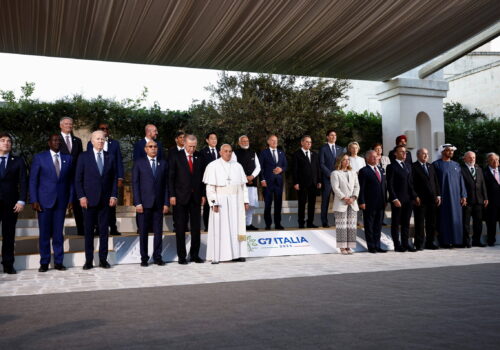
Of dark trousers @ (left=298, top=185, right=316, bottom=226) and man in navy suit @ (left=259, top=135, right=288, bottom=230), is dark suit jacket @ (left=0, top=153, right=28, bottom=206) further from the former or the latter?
dark trousers @ (left=298, top=185, right=316, bottom=226)

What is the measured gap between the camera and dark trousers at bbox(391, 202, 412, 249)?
8.71m

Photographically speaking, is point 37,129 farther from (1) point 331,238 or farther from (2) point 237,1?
(1) point 331,238

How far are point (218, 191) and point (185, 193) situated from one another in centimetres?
52

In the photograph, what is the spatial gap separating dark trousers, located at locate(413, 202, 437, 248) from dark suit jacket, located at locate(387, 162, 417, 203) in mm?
363

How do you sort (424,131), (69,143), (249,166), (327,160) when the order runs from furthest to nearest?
(424,131) < (327,160) < (249,166) < (69,143)

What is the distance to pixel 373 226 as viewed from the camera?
876 centimetres

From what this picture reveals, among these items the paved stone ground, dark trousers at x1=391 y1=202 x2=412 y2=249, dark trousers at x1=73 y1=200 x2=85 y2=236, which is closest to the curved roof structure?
dark trousers at x1=73 y1=200 x2=85 y2=236

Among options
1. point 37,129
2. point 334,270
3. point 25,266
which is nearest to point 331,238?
point 334,270

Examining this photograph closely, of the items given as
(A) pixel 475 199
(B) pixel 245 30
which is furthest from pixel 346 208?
(B) pixel 245 30

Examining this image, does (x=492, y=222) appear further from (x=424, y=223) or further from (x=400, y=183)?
(x=400, y=183)

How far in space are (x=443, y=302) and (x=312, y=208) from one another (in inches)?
218

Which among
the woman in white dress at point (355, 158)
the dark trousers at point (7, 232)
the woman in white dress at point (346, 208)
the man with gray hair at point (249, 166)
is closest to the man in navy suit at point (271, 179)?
the man with gray hair at point (249, 166)

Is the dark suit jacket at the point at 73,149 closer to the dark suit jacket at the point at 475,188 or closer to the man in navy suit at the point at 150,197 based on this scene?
the man in navy suit at the point at 150,197

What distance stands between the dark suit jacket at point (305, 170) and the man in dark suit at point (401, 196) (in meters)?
1.30
